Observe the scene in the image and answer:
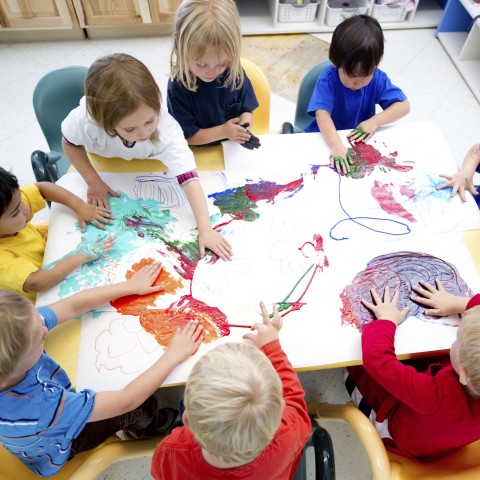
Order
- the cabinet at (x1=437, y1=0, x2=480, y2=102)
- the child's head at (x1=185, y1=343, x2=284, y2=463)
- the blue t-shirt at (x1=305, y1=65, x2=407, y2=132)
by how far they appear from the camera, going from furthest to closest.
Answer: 1. the cabinet at (x1=437, y1=0, x2=480, y2=102)
2. the blue t-shirt at (x1=305, y1=65, x2=407, y2=132)
3. the child's head at (x1=185, y1=343, x2=284, y2=463)

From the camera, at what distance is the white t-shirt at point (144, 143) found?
136 cm

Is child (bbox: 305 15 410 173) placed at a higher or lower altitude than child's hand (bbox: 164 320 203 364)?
higher

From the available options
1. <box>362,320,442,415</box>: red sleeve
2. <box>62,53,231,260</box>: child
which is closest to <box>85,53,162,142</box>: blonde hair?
<box>62,53,231,260</box>: child

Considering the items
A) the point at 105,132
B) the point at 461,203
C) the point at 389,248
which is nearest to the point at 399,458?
the point at 389,248

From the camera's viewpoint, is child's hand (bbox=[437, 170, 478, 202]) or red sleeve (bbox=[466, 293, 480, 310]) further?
child's hand (bbox=[437, 170, 478, 202])

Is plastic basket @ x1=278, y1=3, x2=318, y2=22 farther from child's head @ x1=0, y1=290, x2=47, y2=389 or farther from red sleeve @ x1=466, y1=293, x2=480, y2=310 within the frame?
child's head @ x1=0, y1=290, x2=47, y2=389

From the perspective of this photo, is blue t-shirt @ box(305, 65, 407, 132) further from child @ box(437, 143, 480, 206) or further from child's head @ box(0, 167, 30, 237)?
child's head @ box(0, 167, 30, 237)

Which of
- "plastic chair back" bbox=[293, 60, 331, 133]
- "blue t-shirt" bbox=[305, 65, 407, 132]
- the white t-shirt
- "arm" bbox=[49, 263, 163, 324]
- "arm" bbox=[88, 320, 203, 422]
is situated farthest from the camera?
"plastic chair back" bbox=[293, 60, 331, 133]

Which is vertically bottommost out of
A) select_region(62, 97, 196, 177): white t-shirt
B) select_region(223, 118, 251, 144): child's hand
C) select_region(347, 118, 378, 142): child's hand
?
select_region(347, 118, 378, 142): child's hand

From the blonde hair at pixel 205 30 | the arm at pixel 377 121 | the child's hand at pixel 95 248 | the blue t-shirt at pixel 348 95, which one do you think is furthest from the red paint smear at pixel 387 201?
the child's hand at pixel 95 248

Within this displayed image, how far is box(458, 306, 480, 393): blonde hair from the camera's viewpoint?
0.95m

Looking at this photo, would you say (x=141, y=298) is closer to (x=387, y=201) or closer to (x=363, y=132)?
(x=387, y=201)

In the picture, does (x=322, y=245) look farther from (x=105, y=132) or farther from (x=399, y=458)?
(x=105, y=132)

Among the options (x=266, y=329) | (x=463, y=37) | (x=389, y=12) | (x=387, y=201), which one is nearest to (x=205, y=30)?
(x=387, y=201)
